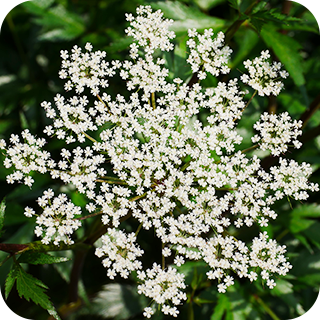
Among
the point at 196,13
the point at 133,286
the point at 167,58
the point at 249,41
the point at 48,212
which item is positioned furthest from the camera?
the point at 133,286

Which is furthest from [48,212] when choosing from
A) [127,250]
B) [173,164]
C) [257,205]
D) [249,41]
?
[249,41]

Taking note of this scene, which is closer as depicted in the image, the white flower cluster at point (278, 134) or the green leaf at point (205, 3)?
the white flower cluster at point (278, 134)

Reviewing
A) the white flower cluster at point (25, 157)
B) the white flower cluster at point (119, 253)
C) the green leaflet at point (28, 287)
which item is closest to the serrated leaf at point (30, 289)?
the green leaflet at point (28, 287)

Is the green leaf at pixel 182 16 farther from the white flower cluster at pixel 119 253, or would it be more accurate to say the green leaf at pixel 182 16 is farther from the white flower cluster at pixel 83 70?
the white flower cluster at pixel 119 253

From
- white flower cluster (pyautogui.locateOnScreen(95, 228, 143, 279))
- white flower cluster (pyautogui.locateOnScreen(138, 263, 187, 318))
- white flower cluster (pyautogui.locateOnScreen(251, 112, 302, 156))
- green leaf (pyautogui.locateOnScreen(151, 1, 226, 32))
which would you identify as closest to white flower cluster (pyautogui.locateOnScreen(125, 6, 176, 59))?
green leaf (pyautogui.locateOnScreen(151, 1, 226, 32))

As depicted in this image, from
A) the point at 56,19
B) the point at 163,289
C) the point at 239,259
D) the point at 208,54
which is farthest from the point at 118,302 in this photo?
the point at 56,19

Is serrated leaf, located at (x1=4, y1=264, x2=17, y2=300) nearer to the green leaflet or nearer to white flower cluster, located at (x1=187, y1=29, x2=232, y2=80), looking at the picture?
the green leaflet

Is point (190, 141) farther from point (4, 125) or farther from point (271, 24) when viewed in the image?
point (4, 125)

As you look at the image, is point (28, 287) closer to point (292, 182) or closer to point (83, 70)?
point (83, 70)
